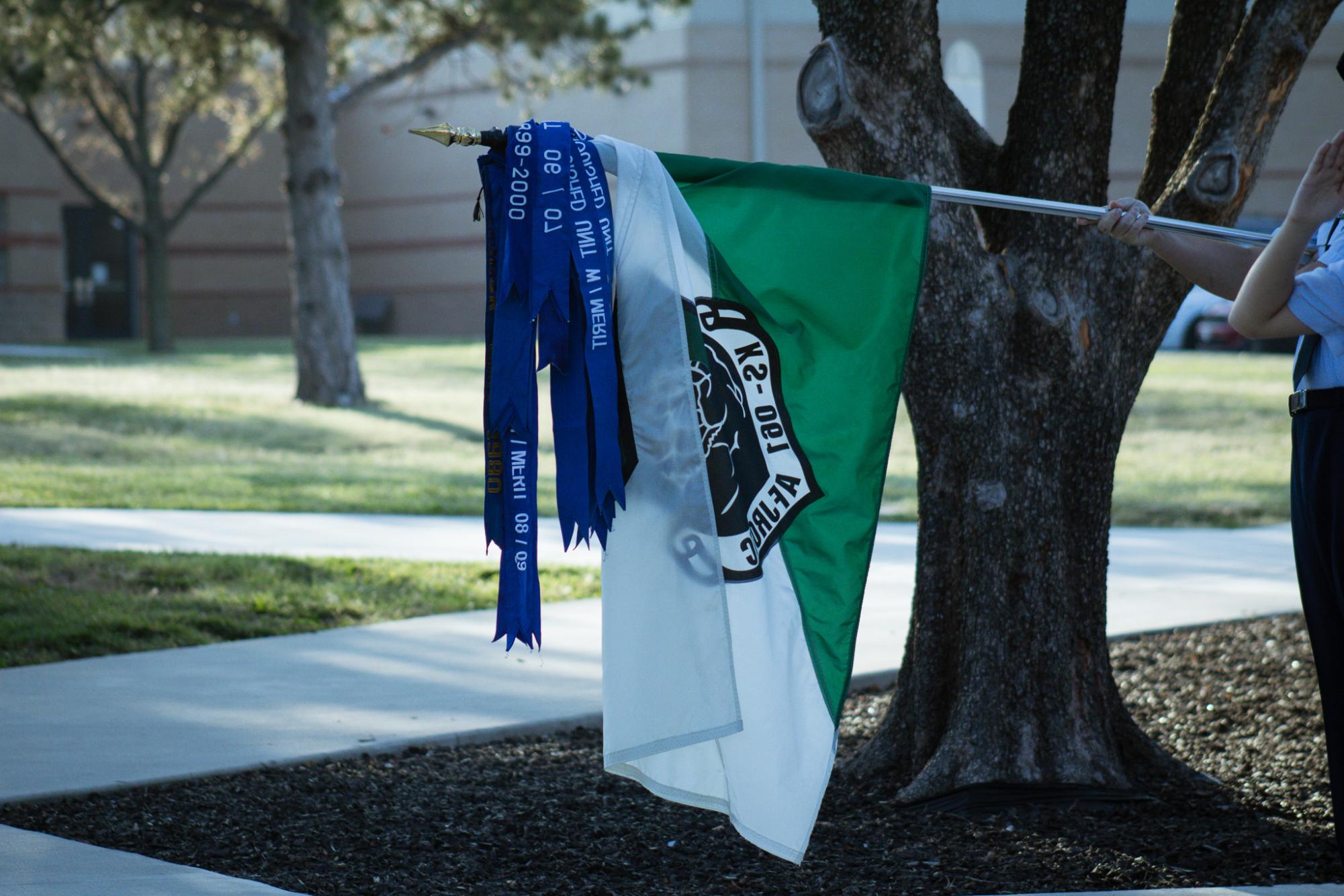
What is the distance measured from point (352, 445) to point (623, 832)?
1130cm

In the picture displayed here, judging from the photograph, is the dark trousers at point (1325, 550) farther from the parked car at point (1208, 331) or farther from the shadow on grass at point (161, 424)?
the parked car at point (1208, 331)

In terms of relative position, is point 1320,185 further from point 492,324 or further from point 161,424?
point 161,424

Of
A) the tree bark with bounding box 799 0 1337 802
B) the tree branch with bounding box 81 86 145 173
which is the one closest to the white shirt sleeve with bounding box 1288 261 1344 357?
the tree bark with bounding box 799 0 1337 802

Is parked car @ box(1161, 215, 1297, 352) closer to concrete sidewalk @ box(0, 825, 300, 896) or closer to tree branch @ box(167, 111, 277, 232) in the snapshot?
tree branch @ box(167, 111, 277, 232)

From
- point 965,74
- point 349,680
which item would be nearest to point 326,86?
point 965,74

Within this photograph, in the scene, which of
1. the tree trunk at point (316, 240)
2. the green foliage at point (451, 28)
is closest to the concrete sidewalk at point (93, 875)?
the green foliage at point (451, 28)

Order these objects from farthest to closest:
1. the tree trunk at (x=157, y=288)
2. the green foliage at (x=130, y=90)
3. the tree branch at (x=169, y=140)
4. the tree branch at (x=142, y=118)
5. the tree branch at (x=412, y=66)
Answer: the tree trunk at (x=157, y=288) < the tree branch at (x=169, y=140) < the tree branch at (x=142, y=118) < the tree branch at (x=412, y=66) < the green foliage at (x=130, y=90)

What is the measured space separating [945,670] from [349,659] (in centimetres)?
266

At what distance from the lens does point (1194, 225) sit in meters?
3.62

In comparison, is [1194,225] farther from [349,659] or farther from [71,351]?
[71,351]

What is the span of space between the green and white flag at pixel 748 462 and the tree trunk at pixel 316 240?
15449 millimetres

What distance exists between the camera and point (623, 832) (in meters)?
4.21

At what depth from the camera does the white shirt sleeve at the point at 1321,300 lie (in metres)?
3.36

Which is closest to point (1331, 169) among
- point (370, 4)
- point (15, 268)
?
point (370, 4)
